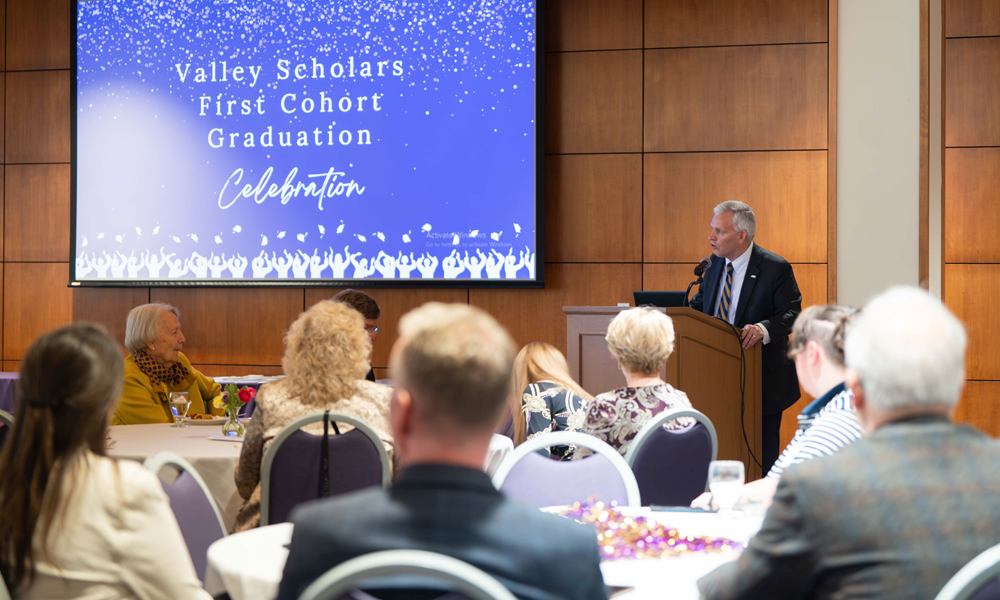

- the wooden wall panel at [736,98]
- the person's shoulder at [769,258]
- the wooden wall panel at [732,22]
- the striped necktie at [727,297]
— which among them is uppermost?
the wooden wall panel at [732,22]

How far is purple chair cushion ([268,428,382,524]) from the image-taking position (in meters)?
2.38

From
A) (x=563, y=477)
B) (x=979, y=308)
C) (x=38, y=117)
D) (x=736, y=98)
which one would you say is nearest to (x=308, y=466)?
(x=563, y=477)

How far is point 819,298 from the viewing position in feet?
19.4

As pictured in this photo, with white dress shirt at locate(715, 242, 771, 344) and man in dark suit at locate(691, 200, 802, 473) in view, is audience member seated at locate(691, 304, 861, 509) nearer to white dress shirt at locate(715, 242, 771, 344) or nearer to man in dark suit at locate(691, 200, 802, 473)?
man in dark suit at locate(691, 200, 802, 473)

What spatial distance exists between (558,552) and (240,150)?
232 inches

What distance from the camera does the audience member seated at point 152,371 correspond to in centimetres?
405

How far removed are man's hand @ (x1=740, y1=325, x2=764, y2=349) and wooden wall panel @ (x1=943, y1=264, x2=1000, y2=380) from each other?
2.50 m

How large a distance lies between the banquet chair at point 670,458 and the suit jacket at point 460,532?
5.29ft

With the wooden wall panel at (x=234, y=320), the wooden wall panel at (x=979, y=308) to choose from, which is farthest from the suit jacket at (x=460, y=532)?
the wooden wall panel at (x=979, y=308)

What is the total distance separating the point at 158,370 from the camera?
4.09m

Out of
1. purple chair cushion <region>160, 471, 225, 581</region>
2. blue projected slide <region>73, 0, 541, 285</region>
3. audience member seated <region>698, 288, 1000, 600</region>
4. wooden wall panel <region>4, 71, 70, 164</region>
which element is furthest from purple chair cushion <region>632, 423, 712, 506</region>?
wooden wall panel <region>4, 71, 70, 164</region>

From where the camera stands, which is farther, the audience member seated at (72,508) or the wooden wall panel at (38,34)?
the wooden wall panel at (38,34)

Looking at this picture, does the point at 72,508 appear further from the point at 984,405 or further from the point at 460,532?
the point at 984,405

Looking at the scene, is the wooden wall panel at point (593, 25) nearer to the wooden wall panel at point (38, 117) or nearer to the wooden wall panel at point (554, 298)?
the wooden wall panel at point (554, 298)
